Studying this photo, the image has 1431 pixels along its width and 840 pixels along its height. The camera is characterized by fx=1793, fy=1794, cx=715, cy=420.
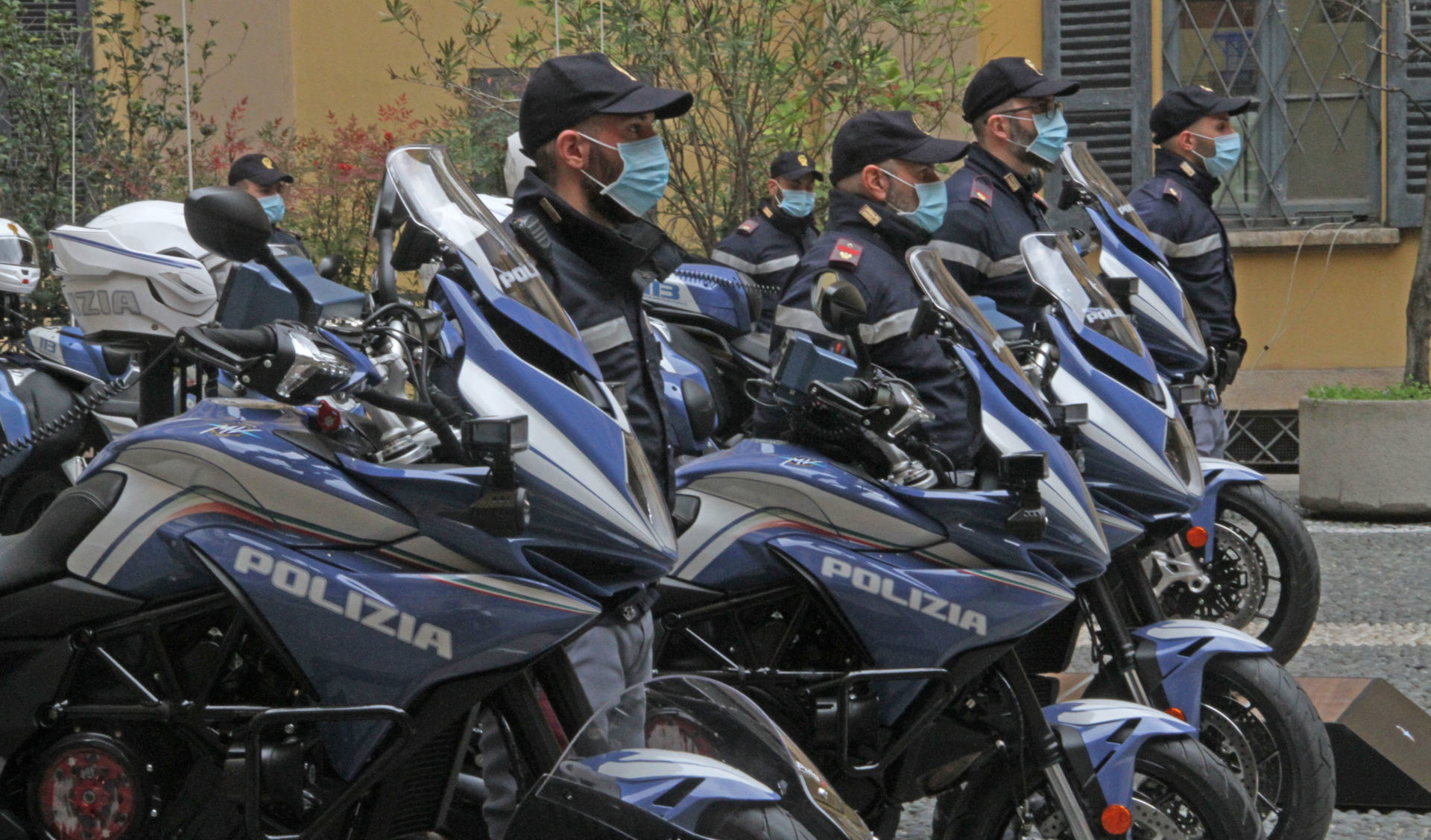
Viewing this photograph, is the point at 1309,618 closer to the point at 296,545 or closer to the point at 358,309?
the point at 358,309

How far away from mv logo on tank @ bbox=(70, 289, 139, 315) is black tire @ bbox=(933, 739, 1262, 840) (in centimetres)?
313

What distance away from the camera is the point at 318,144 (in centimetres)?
1170

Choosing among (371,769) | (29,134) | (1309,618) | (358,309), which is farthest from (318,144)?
(371,769)

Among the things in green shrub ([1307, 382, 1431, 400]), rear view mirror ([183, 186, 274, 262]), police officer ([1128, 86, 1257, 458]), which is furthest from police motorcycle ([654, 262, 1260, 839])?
green shrub ([1307, 382, 1431, 400])

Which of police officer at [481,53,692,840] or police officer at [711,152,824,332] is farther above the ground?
police officer at [481,53,692,840]

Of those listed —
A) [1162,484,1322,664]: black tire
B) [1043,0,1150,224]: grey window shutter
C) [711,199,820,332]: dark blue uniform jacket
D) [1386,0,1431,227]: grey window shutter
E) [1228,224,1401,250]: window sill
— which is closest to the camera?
[1162,484,1322,664]: black tire

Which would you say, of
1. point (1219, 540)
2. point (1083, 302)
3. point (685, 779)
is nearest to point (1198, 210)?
point (1219, 540)

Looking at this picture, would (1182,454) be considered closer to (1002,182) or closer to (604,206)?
(1002,182)

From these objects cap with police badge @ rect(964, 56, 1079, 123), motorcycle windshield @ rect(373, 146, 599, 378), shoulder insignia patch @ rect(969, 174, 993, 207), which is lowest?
shoulder insignia patch @ rect(969, 174, 993, 207)

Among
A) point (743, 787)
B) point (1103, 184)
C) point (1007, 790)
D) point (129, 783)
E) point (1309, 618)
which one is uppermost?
point (1103, 184)

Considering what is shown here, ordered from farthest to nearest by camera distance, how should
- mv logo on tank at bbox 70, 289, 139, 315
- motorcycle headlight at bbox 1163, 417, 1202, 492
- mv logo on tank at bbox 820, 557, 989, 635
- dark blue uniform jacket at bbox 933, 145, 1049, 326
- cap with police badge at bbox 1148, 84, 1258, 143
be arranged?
cap with police badge at bbox 1148, 84, 1258, 143, mv logo on tank at bbox 70, 289, 139, 315, dark blue uniform jacket at bbox 933, 145, 1049, 326, motorcycle headlight at bbox 1163, 417, 1202, 492, mv logo on tank at bbox 820, 557, 989, 635

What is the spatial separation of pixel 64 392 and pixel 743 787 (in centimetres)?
514

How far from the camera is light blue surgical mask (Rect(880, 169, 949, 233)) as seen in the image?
4500 mm

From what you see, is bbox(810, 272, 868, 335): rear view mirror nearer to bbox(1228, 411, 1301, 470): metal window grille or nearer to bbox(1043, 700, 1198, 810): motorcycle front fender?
bbox(1043, 700, 1198, 810): motorcycle front fender
